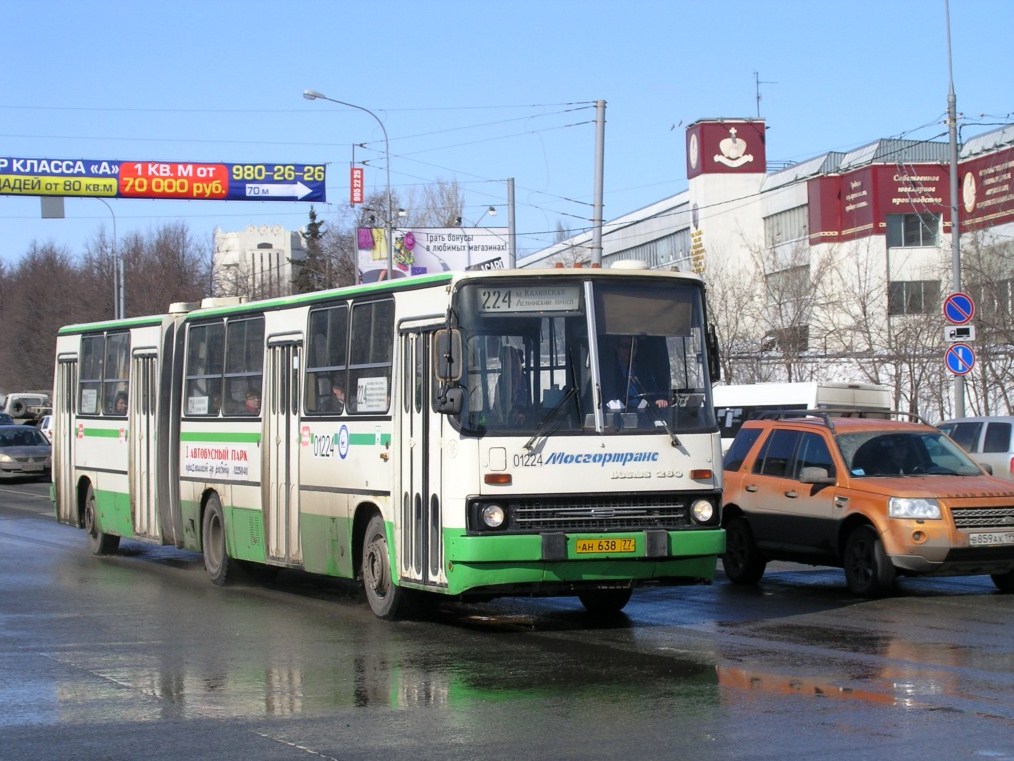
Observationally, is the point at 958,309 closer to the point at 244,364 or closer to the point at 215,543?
the point at 244,364

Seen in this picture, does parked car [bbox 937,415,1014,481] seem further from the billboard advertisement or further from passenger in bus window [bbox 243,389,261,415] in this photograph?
the billboard advertisement

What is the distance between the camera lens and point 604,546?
476 inches

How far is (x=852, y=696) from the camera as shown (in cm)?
937

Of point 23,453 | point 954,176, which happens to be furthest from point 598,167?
point 23,453

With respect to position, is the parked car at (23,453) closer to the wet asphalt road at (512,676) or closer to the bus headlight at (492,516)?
the wet asphalt road at (512,676)

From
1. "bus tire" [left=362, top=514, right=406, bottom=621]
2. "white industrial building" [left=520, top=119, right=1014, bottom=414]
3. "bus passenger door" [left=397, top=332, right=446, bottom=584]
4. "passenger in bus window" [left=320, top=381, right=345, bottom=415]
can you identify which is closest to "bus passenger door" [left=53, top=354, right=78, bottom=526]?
"passenger in bus window" [left=320, top=381, right=345, bottom=415]

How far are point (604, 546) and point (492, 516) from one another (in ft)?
3.00

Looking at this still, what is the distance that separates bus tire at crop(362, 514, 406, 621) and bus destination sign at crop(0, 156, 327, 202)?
3262 centimetres

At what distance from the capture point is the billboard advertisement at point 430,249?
57.8 m

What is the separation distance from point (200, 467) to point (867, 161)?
5585cm

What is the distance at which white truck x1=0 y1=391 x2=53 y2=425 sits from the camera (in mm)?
75375

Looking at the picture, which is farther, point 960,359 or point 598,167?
point 598,167

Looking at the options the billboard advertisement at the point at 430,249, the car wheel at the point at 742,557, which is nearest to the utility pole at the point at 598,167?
the car wheel at the point at 742,557

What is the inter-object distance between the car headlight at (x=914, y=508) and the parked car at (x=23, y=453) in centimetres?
3172
